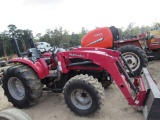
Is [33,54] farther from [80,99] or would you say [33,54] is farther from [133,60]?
[133,60]

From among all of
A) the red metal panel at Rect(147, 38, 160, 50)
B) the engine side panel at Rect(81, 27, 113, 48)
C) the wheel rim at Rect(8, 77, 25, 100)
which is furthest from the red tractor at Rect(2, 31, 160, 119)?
the red metal panel at Rect(147, 38, 160, 50)

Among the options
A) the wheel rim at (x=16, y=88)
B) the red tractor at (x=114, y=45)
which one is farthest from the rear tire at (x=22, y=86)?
the red tractor at (x=114, y=45)

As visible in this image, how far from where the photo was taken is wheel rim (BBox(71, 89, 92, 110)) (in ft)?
11.7

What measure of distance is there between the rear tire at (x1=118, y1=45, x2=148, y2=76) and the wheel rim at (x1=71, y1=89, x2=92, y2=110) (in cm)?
267

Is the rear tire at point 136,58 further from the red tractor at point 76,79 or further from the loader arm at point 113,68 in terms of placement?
the loader arm at point 113,68

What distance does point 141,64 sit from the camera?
5801 mm

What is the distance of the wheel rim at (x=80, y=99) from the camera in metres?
3.58

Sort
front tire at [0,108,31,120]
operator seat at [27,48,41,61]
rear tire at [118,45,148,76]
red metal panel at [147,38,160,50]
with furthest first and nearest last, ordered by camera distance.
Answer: red metal panel at [147,38,160,50] → rear tire at [118,45,148,76] → operator seat at [27,48,41,61] → front tire at [0,108,31,120]

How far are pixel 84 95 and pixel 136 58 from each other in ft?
9.76

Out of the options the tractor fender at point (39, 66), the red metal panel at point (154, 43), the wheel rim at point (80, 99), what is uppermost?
the tractor fender at point (39, 66)

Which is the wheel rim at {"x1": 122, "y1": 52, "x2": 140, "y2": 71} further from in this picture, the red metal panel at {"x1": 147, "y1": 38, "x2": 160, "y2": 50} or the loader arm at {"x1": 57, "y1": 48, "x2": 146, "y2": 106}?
the red metal panel at {"x1": 147, "y1": 38, "x2": 160, "y2": 50}

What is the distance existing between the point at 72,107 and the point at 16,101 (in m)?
1.49

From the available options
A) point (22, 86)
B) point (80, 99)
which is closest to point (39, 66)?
point (22, 86)

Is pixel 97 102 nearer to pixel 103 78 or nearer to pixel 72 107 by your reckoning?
pixel 72 107
